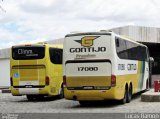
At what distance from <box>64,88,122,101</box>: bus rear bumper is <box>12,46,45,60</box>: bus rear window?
4.19m

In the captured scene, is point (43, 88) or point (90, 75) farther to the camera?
point (43, 88)

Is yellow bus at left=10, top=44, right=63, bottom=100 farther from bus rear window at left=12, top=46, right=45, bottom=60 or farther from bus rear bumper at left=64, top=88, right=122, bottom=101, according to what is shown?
bus rear bumper at left=64, top=88, right=122, bottom=101

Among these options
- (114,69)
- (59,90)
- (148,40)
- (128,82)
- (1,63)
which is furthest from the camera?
(1,63)

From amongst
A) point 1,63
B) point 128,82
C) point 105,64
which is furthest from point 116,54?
point 1,63

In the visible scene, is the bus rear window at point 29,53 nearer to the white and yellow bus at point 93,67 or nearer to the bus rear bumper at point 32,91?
the bus rear bumper at point 32,91

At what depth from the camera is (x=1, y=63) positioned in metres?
55.0

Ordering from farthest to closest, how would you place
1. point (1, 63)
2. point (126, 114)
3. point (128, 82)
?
point (1, 63)
point (128, 82)
point (126, 114)

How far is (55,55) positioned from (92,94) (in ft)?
19.1

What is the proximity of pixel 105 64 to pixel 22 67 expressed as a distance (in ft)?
19.2

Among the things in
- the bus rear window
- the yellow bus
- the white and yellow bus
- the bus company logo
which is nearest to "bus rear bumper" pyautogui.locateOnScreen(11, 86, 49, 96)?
the yellow bus

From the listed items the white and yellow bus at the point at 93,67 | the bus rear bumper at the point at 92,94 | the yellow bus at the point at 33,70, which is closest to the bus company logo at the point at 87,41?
the white and yellow bus at the point at 93,67

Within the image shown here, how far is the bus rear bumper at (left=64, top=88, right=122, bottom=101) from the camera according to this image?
18.7m

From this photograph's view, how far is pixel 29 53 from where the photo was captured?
23.2 metres

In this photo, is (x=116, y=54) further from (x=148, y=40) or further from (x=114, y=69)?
(x=148, y=40)
